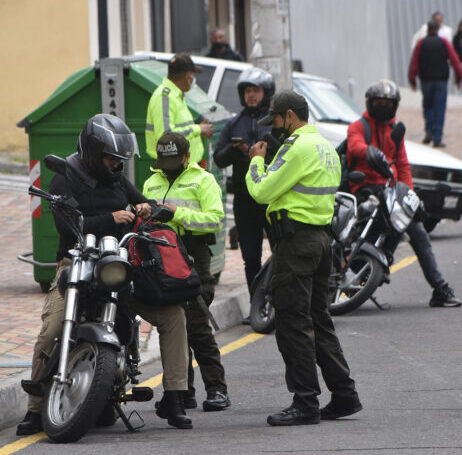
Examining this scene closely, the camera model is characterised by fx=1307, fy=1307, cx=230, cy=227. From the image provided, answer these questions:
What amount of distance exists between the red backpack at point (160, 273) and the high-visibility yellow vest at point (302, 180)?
53 cm

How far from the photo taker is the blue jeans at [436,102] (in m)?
22.5

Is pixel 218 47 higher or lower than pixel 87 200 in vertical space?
higher

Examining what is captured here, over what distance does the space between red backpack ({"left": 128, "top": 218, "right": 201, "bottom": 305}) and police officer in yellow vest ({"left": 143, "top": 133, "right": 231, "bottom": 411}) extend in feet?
1.50

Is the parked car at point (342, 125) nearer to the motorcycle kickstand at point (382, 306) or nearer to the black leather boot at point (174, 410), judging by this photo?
the motorcycle kickstand at point (382, 306)

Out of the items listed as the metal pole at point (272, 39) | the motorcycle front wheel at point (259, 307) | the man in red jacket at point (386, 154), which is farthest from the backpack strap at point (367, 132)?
the metal pole at point (272, 39)

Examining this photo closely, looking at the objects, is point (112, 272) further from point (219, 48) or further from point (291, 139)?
point (219, 48)

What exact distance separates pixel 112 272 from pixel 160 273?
376 millimetres

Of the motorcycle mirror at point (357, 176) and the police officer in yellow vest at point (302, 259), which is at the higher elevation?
the motorcycle mirror at point (357, 176)

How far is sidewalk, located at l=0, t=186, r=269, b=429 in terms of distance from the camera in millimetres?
7270

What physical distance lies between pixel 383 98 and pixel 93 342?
4.86 metres

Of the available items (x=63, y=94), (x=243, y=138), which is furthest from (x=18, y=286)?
(x=243, y=138)

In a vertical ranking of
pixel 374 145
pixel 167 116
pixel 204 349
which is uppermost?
pixel 167 116

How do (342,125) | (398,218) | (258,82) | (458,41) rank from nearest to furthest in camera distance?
(258,82)
(398,218)
(342,125)
(458,41)

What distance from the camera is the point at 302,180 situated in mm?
6820
